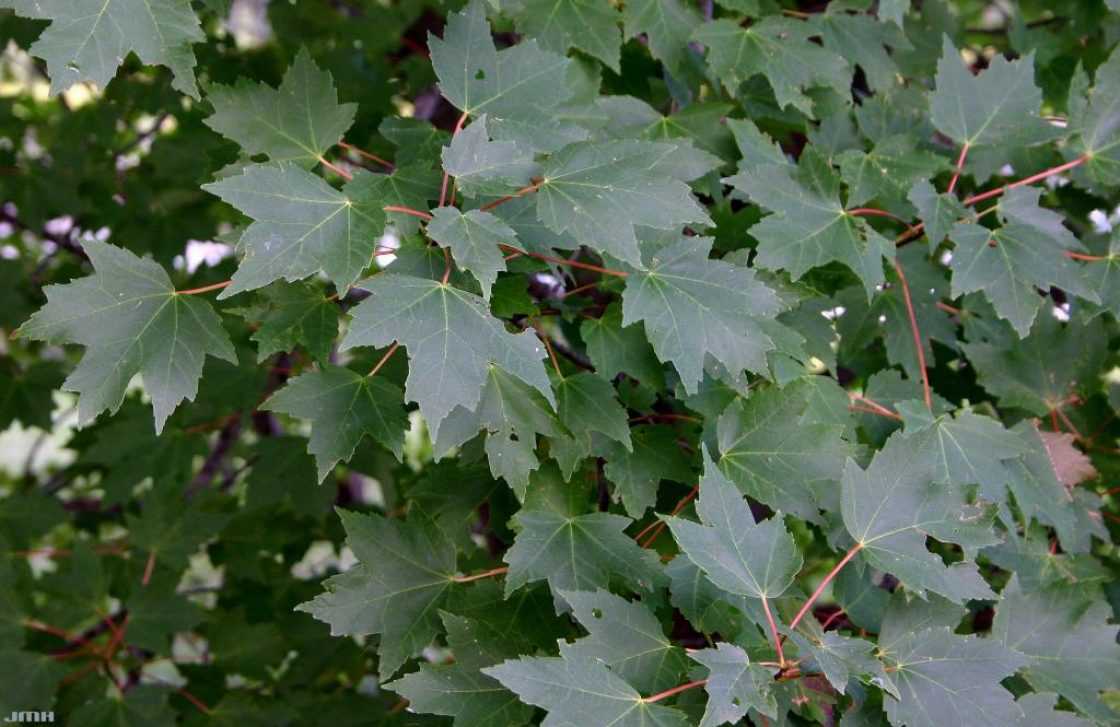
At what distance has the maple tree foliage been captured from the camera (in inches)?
55.4

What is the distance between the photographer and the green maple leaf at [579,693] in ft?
4.20

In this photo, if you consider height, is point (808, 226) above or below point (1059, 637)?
above

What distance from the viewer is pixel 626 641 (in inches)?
56.1

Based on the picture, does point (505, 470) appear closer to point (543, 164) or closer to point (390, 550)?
point (390, 550)

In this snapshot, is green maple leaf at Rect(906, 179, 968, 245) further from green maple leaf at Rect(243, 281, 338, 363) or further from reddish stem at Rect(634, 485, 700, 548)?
green maple leaf at Rect(243, 281, 338, 363)

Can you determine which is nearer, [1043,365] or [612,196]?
[612,196]

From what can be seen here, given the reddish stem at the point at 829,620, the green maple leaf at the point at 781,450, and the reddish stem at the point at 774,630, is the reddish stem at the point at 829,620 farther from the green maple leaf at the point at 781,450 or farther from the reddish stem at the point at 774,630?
the reddish stem at the point at 774,630

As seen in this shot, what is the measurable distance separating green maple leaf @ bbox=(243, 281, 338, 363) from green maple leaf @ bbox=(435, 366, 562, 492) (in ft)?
0.83

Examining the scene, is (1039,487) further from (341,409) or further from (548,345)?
(341,409)

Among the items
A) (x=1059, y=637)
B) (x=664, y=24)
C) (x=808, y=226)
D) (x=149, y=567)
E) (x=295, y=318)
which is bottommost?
(x=149, y=567)

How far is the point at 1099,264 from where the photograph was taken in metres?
1.87

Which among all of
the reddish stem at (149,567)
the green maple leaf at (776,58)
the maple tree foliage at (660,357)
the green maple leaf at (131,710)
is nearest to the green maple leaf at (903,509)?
the maple tree foliage at (660,357)

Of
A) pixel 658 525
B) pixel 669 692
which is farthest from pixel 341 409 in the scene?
pixel 669 692

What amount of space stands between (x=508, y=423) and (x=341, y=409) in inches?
10.0
